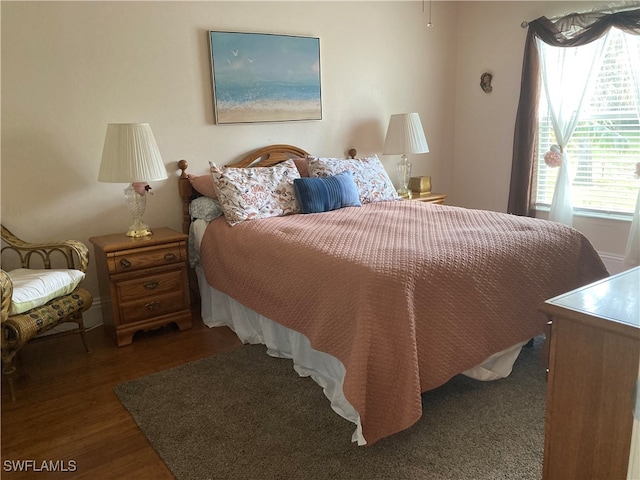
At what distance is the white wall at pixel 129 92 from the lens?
2959 mm

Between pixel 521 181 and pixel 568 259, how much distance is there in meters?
2.02

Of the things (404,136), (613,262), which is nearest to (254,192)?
(404,136)

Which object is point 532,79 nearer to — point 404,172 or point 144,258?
point 404,172

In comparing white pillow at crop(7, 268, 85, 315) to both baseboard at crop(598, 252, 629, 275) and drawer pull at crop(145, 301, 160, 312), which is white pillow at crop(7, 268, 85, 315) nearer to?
drawer pull at crop(145, 301, 160, 312)

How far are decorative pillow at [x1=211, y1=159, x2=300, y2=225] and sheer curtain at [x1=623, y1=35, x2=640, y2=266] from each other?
2575 mm

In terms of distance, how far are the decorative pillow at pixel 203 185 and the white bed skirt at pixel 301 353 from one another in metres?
0.64

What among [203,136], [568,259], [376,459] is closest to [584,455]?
[376,459]

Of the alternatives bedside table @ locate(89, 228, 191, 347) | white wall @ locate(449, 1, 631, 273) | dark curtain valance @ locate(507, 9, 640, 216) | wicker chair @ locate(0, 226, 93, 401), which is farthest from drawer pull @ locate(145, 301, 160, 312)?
white wall @ locate(449, 1, 631, 273)

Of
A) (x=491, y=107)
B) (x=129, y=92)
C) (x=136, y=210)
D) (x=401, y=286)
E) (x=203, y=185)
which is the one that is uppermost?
(x=129, y=92)

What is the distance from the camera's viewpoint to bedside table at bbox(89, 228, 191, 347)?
2939 millimetres

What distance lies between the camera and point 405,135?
14.1 feet

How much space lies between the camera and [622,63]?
3.78 metres

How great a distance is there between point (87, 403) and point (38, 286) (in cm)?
65

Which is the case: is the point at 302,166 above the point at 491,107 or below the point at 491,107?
below
